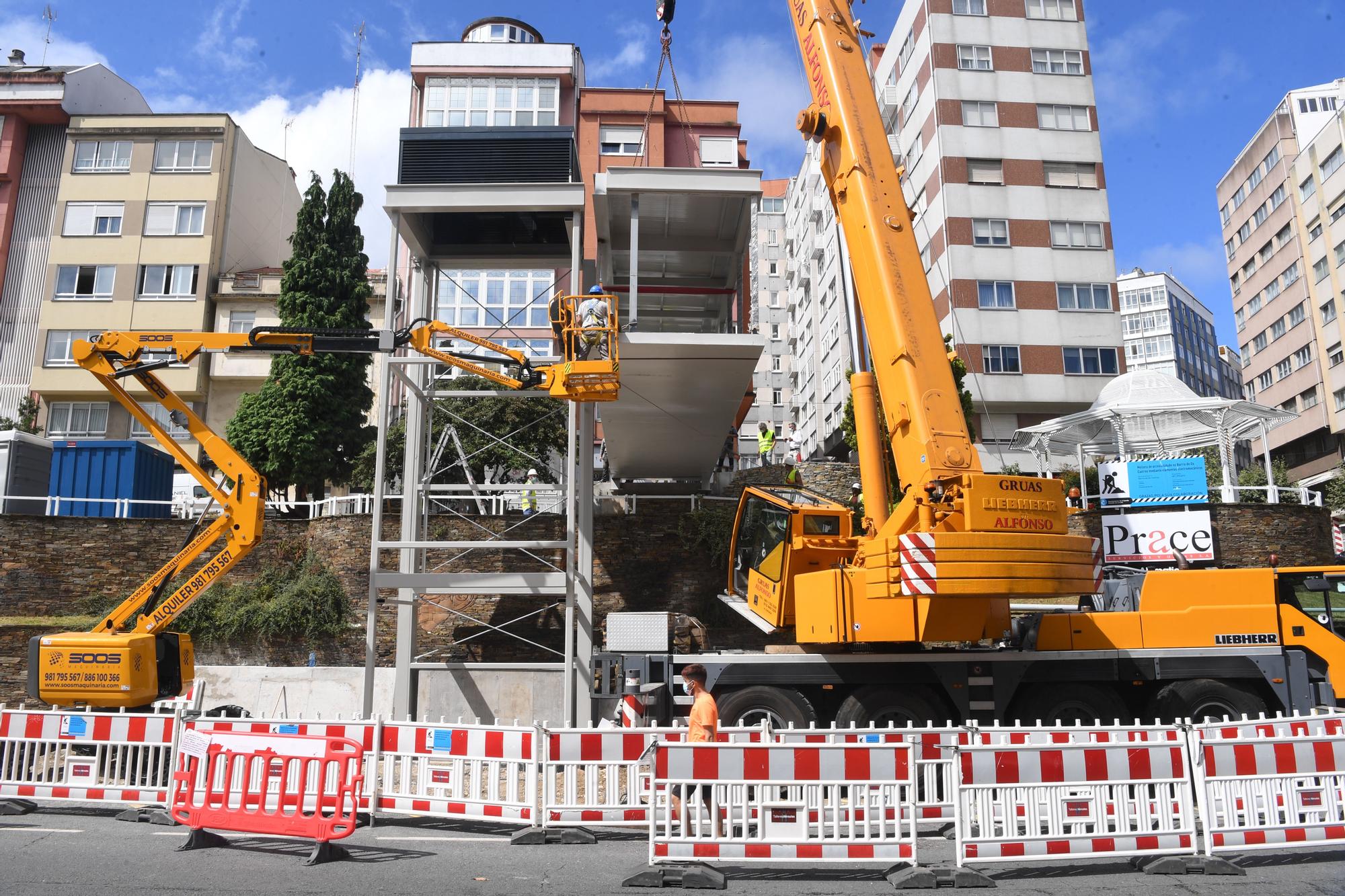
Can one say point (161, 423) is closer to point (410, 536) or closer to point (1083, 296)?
point (410, 536)

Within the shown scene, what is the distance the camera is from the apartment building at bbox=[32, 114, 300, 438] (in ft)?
107

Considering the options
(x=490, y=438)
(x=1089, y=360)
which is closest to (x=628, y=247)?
(x=490, y=438)

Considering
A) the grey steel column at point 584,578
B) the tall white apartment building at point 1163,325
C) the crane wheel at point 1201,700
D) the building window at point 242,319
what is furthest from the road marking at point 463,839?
the tall white apartment building at point 1163,325

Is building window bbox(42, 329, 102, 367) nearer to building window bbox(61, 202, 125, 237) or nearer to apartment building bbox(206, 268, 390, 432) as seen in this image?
building window bbox(61, 202, 125, 237)

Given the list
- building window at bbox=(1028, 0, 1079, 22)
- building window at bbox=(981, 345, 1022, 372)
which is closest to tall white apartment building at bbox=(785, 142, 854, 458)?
building window at bbox=(981, 345, 1022, 372)

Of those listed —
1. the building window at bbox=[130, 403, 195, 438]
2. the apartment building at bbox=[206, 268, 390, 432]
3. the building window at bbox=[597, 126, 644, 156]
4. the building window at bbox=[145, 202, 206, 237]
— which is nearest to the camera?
the building window at bbox=[130, 403, 195, 438]

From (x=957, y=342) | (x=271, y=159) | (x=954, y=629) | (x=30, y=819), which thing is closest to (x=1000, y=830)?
(x=954, y=629)

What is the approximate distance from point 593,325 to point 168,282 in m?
26.7

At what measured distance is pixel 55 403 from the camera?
32.8m

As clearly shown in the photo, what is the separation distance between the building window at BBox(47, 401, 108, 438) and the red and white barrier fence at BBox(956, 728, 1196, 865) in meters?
34.7

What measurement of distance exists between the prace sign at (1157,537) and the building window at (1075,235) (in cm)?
1622

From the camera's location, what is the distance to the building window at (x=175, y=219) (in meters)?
33.9

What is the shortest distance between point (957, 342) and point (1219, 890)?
28553 millimetres

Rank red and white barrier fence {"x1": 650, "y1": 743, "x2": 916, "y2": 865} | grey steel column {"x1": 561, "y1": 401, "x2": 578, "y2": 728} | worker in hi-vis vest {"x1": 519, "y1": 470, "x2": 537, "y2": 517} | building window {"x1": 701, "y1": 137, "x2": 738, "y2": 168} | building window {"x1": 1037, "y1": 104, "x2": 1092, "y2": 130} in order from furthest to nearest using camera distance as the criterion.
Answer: building window {"x1": 701, "y1": 137, "x2": 738, "y2": 168} → building window {"x1": 1037, "y1": 104, "x2": 1092, "y2": 130} → worker in hi-vis vest {"x1": 519, "y1": 470, "x2": 537, "y2": 517} → grey steel column {"x1": 561, "y1": 401, "x2": 578, "y2": 728} → red and white barrier fence {"x1": 650, "y1": 743, "x2": 916, "y2": 865}
